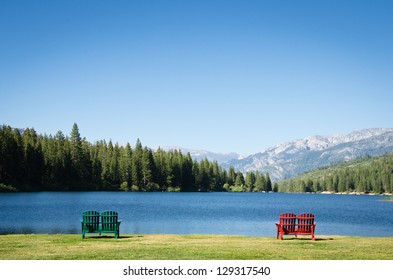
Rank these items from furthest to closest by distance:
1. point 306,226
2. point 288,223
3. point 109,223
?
point 288,223 < point 306,226 < point 109,223

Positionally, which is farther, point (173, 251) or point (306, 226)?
point (306, 226)

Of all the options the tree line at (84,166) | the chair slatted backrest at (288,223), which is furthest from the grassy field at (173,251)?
the tree line at (84,166)

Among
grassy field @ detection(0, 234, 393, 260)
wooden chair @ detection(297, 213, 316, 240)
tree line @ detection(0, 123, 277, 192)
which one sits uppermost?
tree line @ detection(0, 123, 277, 192)

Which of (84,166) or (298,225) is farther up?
(84,166)

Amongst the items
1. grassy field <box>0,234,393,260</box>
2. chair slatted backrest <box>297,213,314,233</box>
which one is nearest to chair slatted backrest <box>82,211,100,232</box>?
grassy field <box>0,234,393,260</box>

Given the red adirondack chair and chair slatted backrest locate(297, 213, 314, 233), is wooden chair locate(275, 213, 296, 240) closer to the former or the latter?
the red adirondack chair

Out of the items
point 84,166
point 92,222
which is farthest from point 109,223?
point 84,166

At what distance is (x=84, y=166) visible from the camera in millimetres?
150875

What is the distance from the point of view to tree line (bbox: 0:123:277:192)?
125938mm

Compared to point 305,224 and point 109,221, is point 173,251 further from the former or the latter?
point 305,224

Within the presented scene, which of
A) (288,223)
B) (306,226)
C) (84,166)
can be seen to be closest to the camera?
(306,226)
